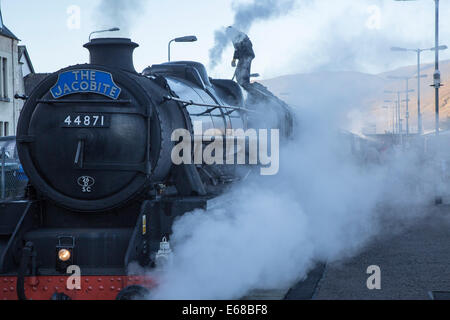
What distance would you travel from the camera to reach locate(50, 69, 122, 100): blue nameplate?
6.95 m

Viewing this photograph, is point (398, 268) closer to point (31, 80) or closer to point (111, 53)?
point (111, 53)

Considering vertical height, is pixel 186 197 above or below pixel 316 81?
below

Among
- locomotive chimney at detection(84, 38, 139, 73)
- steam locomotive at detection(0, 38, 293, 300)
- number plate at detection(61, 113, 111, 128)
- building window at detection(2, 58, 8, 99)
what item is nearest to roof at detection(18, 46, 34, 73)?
building window at detection(2, 58, 8, 99)

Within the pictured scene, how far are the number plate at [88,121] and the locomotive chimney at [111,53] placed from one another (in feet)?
2.09

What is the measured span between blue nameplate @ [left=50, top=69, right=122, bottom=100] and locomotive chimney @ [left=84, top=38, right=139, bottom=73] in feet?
1.12

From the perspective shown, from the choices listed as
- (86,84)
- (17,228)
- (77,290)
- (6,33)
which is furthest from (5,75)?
(77,290)

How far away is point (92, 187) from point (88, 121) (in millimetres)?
A: 632

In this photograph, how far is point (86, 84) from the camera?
6988mm

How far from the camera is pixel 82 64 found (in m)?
7.06

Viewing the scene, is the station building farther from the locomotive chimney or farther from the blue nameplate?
the blue nameplate
